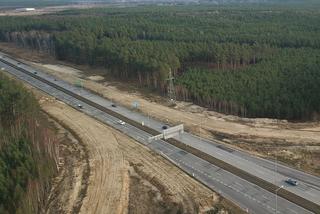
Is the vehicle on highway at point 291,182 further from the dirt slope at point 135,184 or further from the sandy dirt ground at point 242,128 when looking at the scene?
the dirt slope at point 135,184

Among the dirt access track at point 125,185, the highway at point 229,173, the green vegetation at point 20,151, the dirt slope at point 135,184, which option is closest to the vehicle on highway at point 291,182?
the highway at point 229,173

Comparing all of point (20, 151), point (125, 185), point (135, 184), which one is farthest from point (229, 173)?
point (20, 151)

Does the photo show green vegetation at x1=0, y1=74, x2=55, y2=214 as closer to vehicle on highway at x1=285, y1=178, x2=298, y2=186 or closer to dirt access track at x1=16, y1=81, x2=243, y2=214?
dirt access track at x1=16, y1=81, x2=243, y2=214

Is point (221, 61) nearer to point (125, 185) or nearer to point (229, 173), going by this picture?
point (229, 173)

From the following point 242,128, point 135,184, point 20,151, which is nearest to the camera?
point 20,151

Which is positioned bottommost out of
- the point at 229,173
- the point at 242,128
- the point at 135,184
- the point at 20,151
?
the point at 135,184

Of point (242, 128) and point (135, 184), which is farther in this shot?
point (242, 128)
